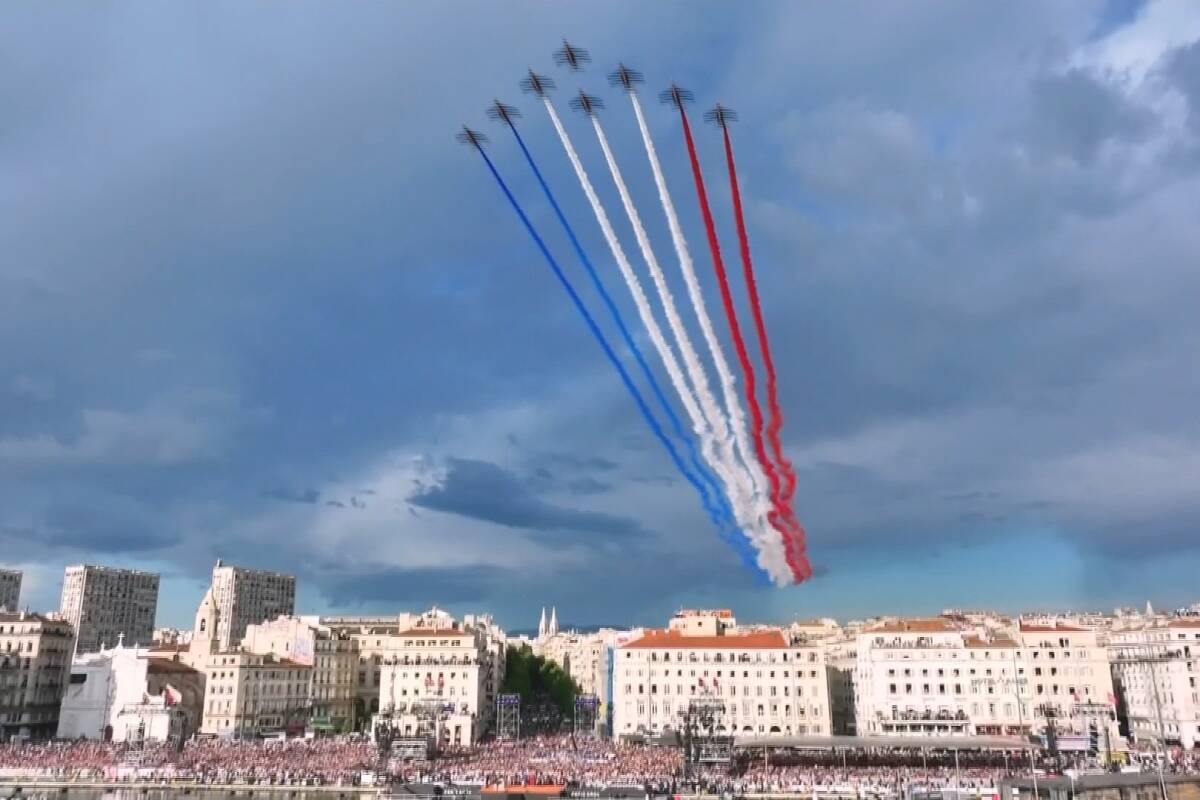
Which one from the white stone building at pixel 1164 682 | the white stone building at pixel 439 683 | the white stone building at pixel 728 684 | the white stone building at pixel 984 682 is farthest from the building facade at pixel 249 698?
the white stone building at pixel 1164 682

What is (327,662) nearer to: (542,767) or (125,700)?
(125,700)

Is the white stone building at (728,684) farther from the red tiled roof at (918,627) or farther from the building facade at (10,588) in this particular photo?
the building facade at (10,588)

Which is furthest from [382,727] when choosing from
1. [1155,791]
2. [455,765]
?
[1155,791]

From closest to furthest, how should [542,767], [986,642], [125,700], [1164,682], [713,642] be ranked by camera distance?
1. [542,767]
2. [1164,682]
3. [125,700]
4. [986,642]
5. [713,642]

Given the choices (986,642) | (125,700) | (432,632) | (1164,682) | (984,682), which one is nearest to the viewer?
(1164,682)

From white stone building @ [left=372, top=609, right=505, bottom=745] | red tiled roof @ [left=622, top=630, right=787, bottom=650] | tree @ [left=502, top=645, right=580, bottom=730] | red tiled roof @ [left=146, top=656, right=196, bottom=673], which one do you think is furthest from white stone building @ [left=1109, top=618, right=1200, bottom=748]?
red tiled roof @ [left=146, top=656, right=196, bottom=673]

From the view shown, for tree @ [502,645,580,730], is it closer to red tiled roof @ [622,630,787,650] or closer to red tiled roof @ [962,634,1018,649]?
red tiled roof @ [622,630,787,650]

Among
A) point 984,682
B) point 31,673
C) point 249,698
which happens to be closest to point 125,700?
point 31,673
